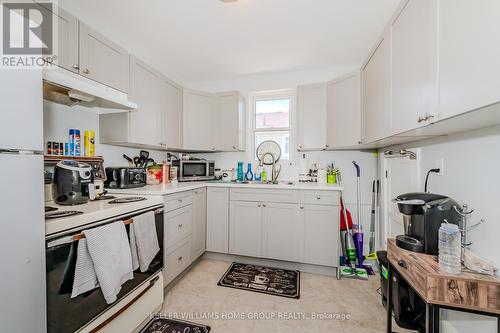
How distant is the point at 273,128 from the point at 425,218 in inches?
88.6

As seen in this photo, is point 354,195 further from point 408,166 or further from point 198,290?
point 198,290

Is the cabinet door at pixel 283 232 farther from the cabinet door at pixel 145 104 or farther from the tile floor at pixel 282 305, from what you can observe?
the cabinet door at pixel 145 104

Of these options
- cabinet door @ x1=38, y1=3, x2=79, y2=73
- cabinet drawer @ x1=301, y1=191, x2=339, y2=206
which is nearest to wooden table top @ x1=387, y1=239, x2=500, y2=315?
cabinet drawer @ x1=301, y1=191, x2=339, y2=206

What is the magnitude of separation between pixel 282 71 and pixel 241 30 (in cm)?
108

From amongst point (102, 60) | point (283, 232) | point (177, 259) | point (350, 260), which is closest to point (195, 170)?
point (177, 259)

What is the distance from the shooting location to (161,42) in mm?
2295

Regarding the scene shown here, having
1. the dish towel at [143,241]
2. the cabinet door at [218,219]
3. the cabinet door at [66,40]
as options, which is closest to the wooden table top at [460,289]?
the dish towel at [143,241]

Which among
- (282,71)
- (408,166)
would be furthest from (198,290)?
(282,71)

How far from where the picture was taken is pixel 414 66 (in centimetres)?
122

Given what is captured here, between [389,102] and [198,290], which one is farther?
[198,290]

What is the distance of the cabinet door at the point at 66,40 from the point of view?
1.44 meters

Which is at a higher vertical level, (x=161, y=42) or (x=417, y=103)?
(x=161, y=42)

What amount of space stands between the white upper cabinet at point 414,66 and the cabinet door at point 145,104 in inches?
90.6

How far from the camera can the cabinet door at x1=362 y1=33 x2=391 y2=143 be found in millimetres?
1615
